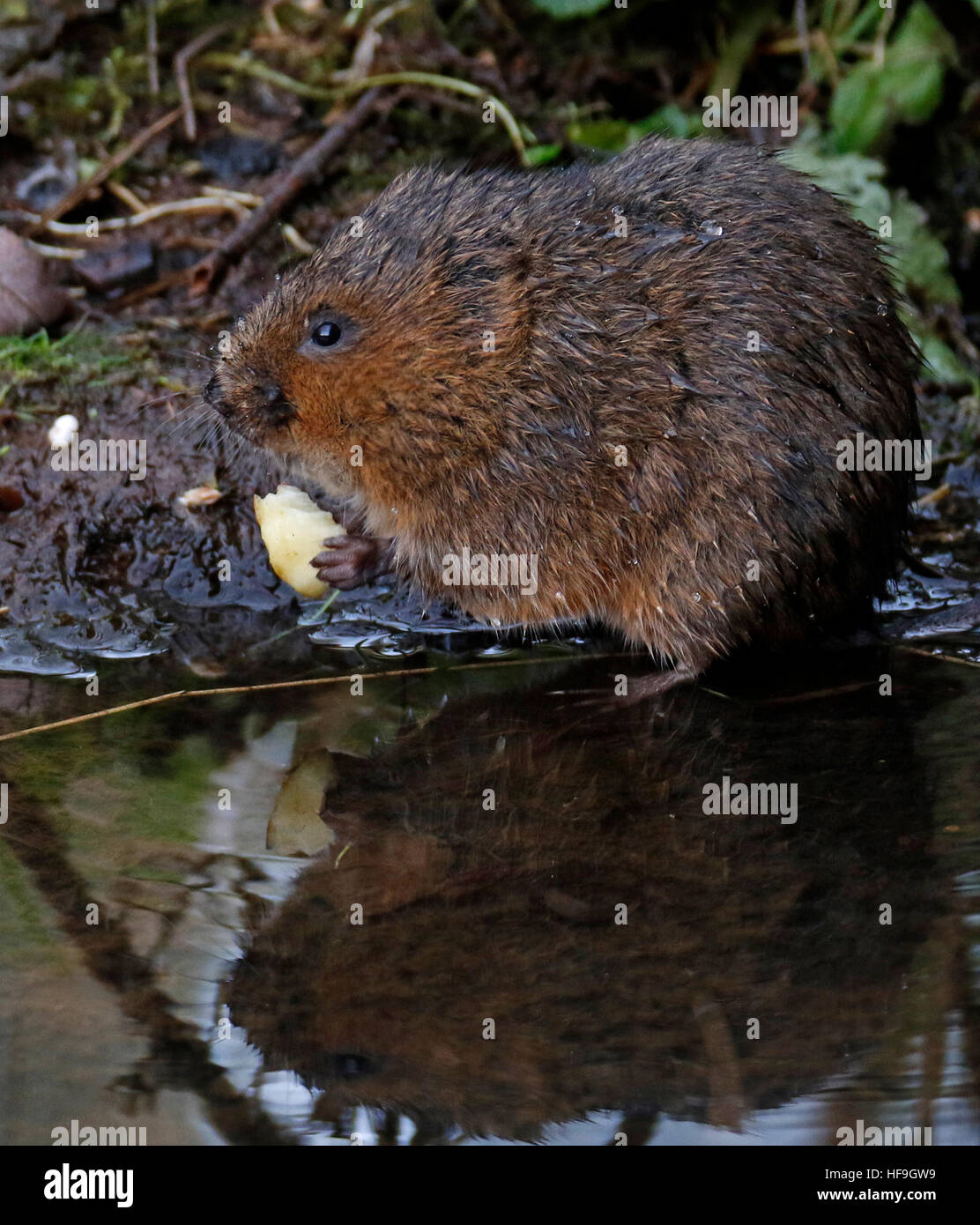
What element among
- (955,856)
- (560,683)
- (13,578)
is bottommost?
(955,856)

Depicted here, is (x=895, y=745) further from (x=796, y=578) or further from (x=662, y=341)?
(x=662, y=341)

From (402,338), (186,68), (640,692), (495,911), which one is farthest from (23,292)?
(495,911)

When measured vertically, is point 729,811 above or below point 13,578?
below

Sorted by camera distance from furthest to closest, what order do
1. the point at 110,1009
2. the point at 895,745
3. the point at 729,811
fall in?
the point at 895,745 → the point at 729,811 → the point at 110,1009

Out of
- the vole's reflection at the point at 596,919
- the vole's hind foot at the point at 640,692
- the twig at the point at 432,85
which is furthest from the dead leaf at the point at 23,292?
the vole's hind foot at the point at 640,692

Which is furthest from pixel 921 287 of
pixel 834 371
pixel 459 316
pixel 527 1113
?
pixel 527 1113

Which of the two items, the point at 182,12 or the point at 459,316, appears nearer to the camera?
the point at 459,316

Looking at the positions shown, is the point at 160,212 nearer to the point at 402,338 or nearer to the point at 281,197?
the point at 281,197
